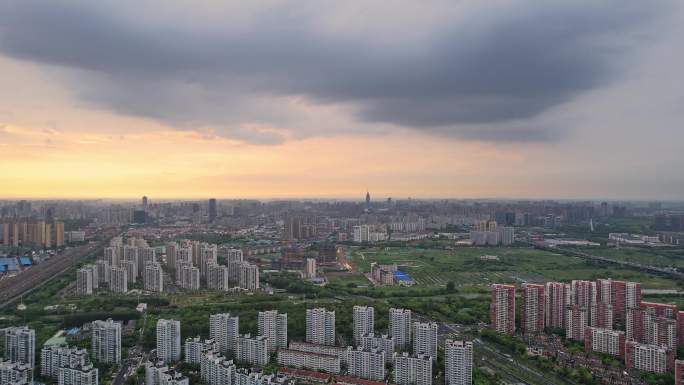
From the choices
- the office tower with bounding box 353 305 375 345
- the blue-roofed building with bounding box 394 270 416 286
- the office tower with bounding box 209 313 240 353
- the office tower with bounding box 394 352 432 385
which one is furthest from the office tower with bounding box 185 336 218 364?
the blue-roofed building with bounding box 394 270 416 286

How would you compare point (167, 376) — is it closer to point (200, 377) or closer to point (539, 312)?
point (200, 377)

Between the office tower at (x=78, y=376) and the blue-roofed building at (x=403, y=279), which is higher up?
the office tower at (x=78, y=376)

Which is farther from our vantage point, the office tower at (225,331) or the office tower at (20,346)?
the office tower at (225,331)

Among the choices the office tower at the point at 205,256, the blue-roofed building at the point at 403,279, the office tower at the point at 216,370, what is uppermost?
the office tower at the point at 205,256

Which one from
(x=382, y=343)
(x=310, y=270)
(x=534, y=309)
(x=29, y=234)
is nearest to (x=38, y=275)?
(x=29, y=234)

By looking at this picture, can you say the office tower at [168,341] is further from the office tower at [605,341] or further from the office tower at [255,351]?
the office tower at [605,341]

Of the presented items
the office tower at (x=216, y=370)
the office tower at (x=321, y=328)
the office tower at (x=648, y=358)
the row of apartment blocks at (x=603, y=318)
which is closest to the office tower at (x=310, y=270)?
the office tower at (x=321, y=328)
